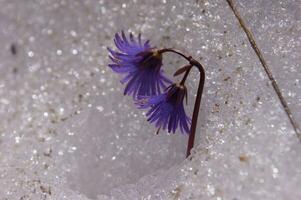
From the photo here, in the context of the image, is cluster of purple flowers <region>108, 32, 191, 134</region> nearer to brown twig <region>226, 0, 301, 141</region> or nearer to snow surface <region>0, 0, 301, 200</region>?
snow surface <region>0, 0, 301, 200</region>

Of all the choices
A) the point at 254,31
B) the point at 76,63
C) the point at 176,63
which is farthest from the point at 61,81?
the point at 254,31

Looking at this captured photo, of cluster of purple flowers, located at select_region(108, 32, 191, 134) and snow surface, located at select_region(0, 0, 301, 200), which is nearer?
snow surface, located at select_region(0, 0, 301, 200)

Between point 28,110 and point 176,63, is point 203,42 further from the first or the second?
point 28,110

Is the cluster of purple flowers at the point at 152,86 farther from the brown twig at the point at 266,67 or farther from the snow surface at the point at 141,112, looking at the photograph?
the brown twig at the point at 266,67

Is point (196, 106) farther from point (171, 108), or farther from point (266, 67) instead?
point (266, 67)

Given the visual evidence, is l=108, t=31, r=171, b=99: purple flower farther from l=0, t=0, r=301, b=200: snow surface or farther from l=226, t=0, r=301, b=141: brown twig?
l=226, t=0, r=301, b=141: brown twig

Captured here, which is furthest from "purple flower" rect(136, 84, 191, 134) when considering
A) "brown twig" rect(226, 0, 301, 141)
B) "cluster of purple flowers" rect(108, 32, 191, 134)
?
"brown twig" rect(226, 0, 301, 141)

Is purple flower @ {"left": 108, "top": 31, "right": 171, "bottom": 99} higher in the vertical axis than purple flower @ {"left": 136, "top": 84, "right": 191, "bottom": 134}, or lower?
higher
